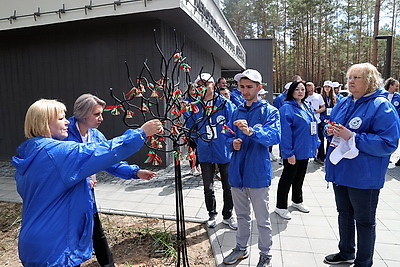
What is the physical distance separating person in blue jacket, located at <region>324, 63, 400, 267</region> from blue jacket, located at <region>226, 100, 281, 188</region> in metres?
0.53

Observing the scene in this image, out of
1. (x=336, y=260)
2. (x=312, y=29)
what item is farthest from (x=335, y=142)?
(x=312, y=29)

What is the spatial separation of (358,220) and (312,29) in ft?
109

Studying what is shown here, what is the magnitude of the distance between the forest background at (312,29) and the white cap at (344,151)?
31104mm

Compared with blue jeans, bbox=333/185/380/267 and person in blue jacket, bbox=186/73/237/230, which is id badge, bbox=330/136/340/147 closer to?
blue jeans, bbox=333/185/380/267

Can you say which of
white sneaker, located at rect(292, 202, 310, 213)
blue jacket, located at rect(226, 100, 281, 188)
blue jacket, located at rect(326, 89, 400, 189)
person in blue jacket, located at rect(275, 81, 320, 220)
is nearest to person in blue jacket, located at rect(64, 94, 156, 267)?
blue jacket, located at rect(226, 100, 281, 188)

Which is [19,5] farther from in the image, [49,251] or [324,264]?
[324,264]

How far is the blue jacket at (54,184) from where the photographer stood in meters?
1.64

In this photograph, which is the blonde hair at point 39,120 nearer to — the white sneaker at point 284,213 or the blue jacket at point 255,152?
the blue jacket at point 255,152

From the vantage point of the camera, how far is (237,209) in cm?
297

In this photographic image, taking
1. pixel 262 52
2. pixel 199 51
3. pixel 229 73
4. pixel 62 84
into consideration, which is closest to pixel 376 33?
pixel 262 52

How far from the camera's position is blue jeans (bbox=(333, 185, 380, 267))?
8.29 ft

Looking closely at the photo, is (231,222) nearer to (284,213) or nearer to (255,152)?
(284,213)

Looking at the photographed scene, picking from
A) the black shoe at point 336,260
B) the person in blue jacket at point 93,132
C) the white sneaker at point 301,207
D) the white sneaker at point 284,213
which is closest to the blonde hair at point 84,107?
the person in blue jacket at point 93,132

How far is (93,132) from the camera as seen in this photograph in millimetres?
2529
